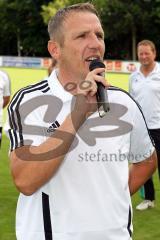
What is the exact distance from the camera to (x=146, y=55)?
762cm

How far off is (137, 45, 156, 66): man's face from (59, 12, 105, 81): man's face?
496 cm

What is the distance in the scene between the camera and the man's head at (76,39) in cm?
260

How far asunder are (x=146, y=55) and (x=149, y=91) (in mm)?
525

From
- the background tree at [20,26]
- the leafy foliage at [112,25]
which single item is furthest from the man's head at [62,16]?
the background tree at [20,26]

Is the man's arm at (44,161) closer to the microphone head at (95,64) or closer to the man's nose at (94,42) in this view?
the microphone head at (95,64)

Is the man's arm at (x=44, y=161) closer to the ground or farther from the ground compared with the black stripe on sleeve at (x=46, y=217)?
farther from the ground

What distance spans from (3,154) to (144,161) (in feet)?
28.9

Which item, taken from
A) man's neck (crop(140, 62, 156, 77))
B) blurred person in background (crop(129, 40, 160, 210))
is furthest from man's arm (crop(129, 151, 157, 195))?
man's neck (crop(140, 62, 156, 77))

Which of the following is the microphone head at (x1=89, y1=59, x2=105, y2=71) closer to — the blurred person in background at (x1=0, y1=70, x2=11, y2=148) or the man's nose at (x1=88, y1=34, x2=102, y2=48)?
the man's nose at (x1=88, y1=34, x2=102, y2=48)

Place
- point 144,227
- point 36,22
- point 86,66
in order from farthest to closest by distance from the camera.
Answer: point 36,22 < point 144,227 < point 86,66

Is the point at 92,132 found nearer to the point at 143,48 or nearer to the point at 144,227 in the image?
the point at 144,227

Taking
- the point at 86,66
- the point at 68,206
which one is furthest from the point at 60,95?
the point at 68,206

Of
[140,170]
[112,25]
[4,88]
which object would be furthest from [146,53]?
[112,25]

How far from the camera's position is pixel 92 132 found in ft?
8.78
